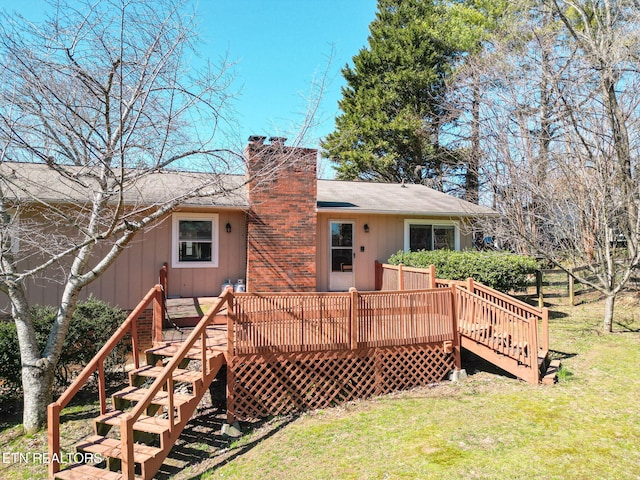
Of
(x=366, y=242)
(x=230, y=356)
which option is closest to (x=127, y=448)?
(x=230, y=356)

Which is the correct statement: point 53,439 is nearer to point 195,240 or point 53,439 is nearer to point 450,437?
point 450,437

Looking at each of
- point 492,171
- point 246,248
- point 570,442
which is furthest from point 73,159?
point 492,171

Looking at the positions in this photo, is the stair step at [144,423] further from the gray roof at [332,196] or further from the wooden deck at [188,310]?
the gray roof at [332,196]

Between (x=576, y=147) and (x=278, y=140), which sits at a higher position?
(x=576, y=147)

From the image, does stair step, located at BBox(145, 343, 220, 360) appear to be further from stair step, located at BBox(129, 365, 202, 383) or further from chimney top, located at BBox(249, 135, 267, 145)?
chimney top, located at BBox(249, 135, 267, 145)

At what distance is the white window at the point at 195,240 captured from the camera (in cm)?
956

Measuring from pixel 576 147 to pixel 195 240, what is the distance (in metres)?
9.01

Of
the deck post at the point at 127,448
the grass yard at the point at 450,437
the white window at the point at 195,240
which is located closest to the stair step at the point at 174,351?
the grass yard at the point at 450,437

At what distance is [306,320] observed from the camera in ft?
20.3

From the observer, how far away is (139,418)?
5.09m

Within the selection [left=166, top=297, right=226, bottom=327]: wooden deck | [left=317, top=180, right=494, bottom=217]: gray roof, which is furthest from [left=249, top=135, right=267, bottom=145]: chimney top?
[left=166, top=297, right=226, bottom=327]: wooden deck

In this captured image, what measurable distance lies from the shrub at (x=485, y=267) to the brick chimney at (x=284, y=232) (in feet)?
9.80

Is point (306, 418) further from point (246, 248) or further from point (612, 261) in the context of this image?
point (612, 261)

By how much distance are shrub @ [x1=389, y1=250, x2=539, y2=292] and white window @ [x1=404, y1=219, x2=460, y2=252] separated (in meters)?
1.46
